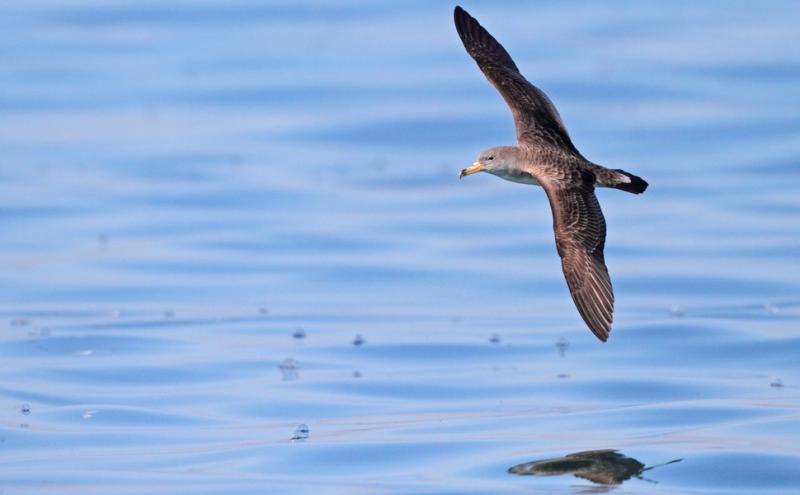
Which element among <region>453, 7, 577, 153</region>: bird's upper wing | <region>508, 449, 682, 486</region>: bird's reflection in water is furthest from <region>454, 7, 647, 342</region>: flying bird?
<region>508, 449, 682, 486</region>: bird's reflection in water

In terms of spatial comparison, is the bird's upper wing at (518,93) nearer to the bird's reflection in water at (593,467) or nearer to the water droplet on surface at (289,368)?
the bird's reflection in water at (593,467)

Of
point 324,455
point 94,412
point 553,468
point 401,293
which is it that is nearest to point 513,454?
point 553,468

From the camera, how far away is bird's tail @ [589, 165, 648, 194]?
943 centimetres

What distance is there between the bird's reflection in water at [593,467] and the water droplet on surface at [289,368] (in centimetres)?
290

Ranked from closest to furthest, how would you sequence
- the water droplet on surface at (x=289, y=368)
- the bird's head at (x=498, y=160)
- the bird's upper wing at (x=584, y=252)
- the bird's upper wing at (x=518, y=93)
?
the bird's upper wing at (x=584, y=252)
the bird's head at (x=498, y=160)
the bird's upper wing at (x=518, y=93)
the water droplet on surface at (x=289, y=368)

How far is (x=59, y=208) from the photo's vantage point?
52.0ft

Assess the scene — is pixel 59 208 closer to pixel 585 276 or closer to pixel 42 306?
pixel 42 306

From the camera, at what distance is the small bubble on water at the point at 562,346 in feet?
40.6

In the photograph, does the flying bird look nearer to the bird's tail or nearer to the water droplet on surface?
the bird's tail

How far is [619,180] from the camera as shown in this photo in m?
9.57

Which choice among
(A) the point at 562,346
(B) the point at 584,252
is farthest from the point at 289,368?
(B) the point at 584,252

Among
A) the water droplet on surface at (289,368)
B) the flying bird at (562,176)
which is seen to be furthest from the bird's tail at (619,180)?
the water droplet on surface at (289,368)

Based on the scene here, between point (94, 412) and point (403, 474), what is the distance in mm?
2659

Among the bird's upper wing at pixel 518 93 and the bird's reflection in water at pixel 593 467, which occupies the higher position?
the bird's upper wing at pixel 518 93
